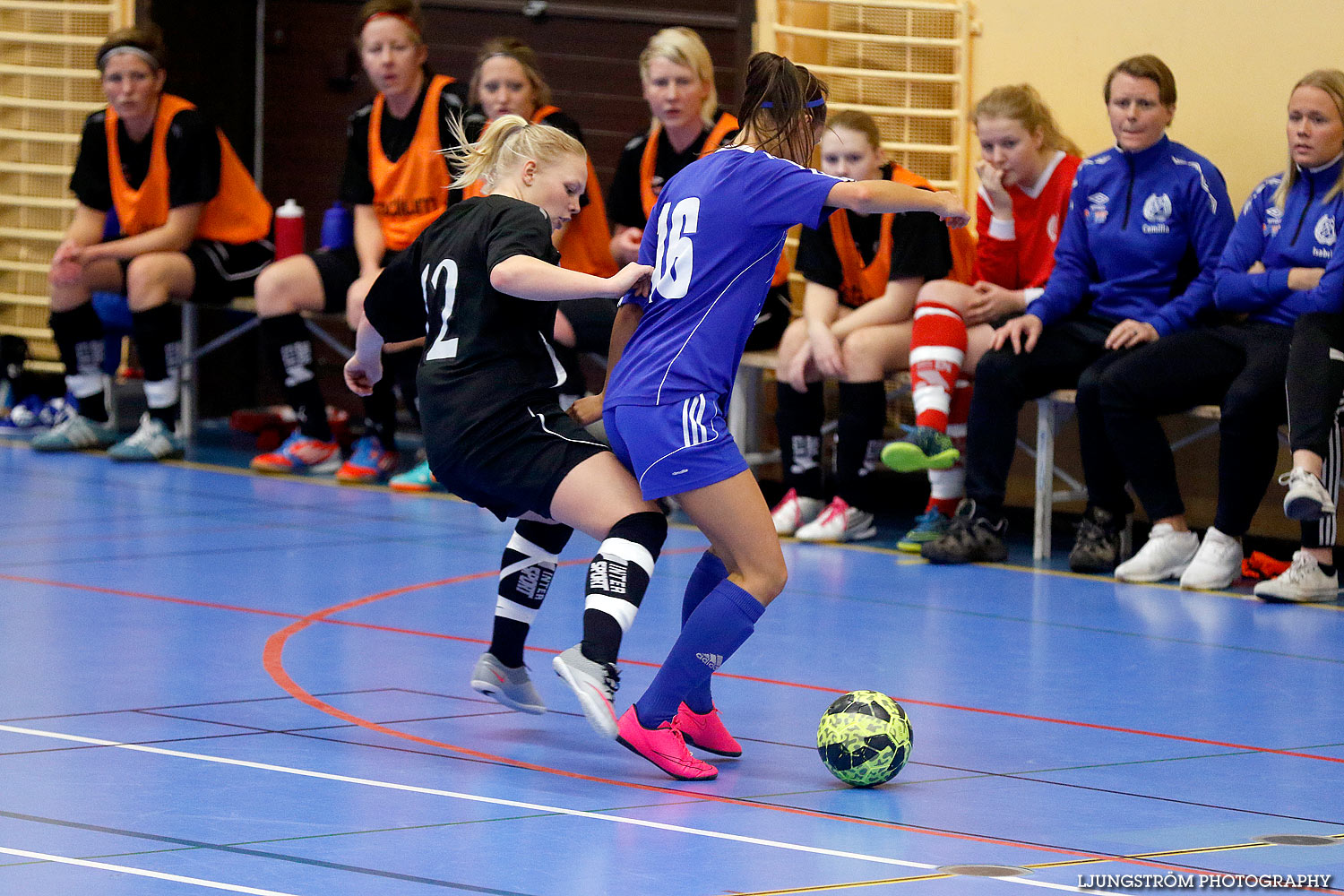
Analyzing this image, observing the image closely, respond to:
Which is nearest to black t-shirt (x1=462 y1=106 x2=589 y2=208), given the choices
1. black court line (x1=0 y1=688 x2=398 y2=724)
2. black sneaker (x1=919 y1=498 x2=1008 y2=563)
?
black sneaker (x1=919 y1=498 x2=1008 y2=563)

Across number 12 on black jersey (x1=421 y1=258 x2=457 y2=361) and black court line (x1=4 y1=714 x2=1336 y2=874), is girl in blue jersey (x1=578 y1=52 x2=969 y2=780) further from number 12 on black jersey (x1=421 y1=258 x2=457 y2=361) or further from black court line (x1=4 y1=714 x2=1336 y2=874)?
number 12 on black jersey (x1=421 y1=258 x2=457 y2=361)

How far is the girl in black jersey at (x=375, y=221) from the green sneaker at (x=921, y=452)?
2.51 m

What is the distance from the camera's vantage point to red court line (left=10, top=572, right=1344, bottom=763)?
4.20 metres

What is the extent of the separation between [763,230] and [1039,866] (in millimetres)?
1453

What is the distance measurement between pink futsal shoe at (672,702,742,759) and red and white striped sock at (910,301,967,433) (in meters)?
3.01

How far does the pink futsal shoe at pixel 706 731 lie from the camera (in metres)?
3.96

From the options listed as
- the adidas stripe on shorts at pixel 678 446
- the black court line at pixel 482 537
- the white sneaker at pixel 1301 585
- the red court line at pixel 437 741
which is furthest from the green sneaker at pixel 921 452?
the adidas stripe on shorts at pixel 678 446

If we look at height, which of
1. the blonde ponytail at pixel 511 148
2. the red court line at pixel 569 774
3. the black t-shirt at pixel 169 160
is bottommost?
the red court line at pixel 569 774

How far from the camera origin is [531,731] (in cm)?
420

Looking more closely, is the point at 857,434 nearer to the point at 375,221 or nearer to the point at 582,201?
the point at 582,201

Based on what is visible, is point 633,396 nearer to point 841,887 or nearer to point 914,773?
point 914,773

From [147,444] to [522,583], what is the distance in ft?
16.0

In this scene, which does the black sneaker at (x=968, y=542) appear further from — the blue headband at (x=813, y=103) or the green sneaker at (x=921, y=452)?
the blue headband at (x=813, y=103)

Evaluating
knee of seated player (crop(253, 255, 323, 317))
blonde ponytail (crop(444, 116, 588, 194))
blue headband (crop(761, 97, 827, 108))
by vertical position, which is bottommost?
knee of seated player (crop(253, 255, 323, 317))
